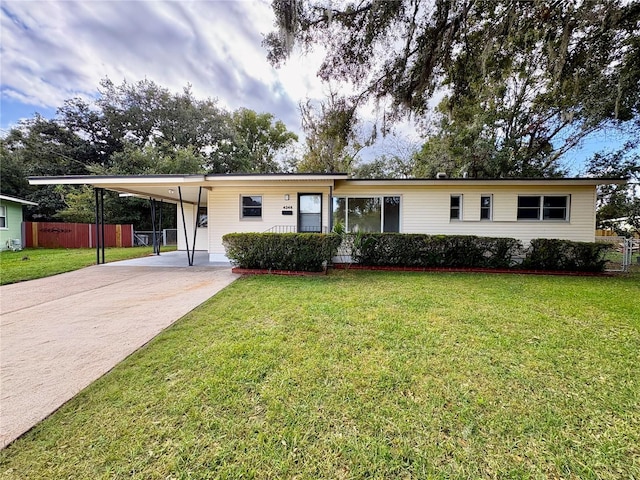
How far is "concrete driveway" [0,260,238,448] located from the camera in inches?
85.7

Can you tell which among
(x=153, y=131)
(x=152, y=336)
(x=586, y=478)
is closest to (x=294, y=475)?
(x=586, y=478)

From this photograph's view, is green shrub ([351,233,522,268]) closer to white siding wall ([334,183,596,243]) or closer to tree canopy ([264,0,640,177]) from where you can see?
white siding wall ([334,183,596,243])

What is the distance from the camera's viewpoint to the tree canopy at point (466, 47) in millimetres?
6652

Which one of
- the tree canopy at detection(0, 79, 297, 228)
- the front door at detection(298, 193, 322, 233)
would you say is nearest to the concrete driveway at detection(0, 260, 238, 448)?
the front door at detection(298, 193, 322, 233)

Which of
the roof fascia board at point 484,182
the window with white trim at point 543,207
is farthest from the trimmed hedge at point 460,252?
the roof fascia board at point 484,182

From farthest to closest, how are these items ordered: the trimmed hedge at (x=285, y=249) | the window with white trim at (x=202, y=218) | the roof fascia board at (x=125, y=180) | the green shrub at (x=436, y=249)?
the window with white trim at (x=202, y=218) < the green shrub at (x=436, y=249) < the roof fascia board at (x=125, y=180) < the trimmed hedge at (x=285, y=249)

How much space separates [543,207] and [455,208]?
9.41ft

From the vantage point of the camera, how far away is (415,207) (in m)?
9.22

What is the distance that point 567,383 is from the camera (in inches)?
92.6

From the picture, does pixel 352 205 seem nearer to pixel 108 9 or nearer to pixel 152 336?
pixel 152 336

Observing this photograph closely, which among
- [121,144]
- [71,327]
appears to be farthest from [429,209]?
[121,144]

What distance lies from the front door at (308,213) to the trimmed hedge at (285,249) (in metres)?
2.15

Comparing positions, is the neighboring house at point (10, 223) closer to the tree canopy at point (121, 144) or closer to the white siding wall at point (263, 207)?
the tree canopy at point (121, 144)

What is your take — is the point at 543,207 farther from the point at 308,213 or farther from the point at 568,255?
the point at 308,213
